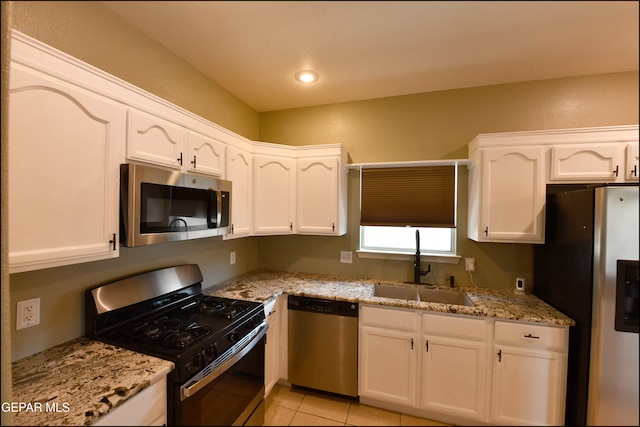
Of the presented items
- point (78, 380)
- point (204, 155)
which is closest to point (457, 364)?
point (78, 380)

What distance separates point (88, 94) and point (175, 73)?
0.68 metres

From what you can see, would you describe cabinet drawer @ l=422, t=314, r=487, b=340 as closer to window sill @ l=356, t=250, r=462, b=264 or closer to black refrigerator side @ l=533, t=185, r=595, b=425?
black refrigerator side @ l=533, t=185, r=595, b=425

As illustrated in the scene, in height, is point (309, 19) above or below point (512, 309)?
above

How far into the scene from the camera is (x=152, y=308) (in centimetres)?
132

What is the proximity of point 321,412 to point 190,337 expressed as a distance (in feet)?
3.40

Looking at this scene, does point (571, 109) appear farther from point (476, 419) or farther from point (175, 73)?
point (175, 73)

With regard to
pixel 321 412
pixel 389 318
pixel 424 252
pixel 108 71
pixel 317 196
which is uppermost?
pixel 108 71

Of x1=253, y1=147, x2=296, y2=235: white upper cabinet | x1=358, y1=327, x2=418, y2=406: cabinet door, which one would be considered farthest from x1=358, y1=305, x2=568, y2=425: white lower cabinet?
x1=253, y1=147, x2=296, y2=235: white upper cabinet

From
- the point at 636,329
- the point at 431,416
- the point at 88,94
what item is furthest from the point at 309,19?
the point at 431,416

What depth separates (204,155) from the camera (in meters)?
1.45

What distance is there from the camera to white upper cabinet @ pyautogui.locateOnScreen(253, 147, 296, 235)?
75.9 inches

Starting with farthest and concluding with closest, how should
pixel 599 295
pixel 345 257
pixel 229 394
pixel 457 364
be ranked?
pixel 345 257 < pixel 457 364 < pixel 229 394 < pixel 599 295

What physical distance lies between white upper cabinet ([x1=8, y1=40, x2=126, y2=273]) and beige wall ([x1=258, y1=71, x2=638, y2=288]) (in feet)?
5.00

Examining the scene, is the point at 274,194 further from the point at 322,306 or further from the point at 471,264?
the point at 471,264
